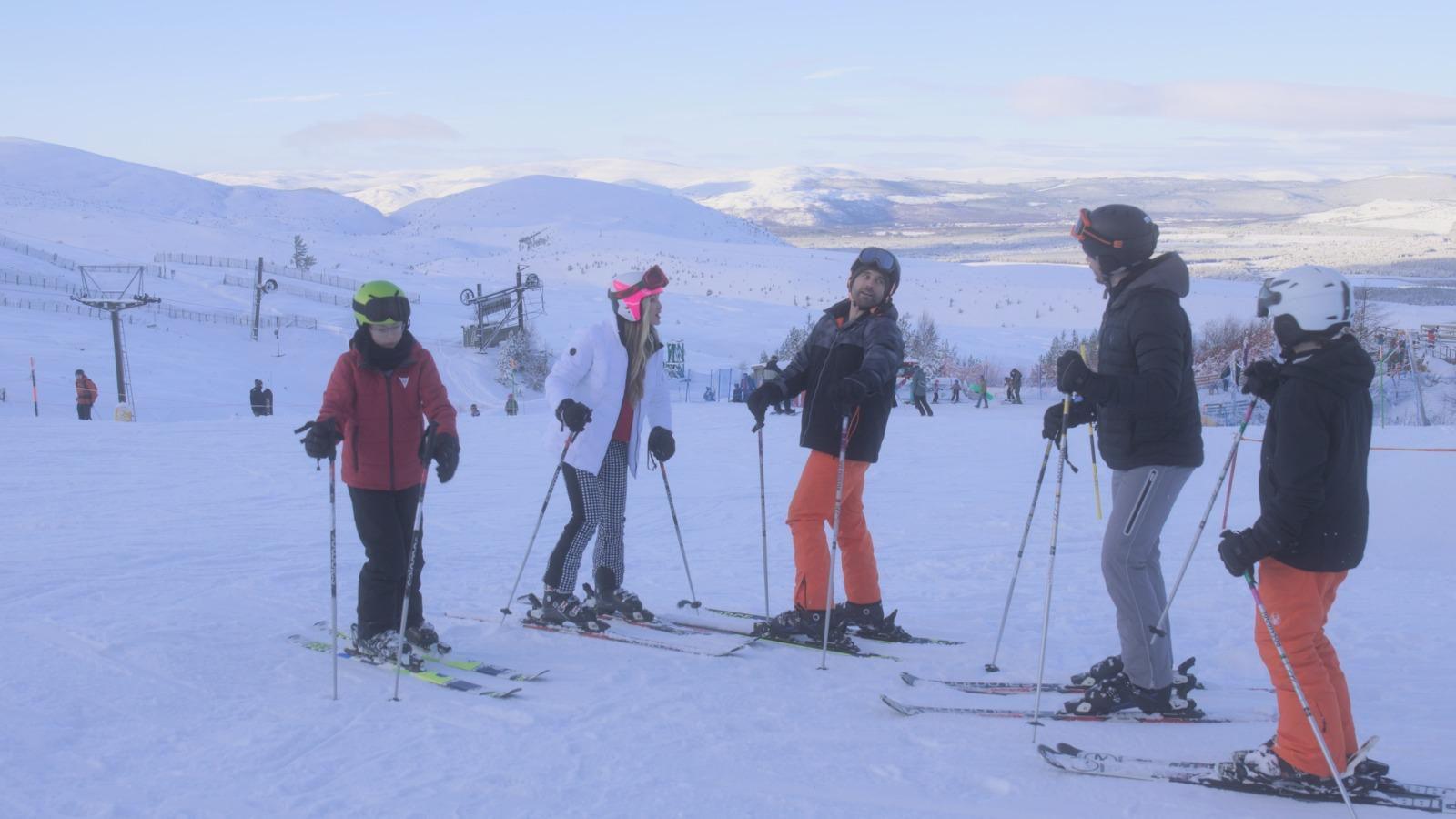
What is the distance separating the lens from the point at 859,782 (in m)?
3.67

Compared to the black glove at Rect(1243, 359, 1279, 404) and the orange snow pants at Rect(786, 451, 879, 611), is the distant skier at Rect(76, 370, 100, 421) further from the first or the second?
the black glove at Rect(1243, 359, 1279, 404)

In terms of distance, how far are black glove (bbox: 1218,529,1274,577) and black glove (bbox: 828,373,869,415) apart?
1.80 m

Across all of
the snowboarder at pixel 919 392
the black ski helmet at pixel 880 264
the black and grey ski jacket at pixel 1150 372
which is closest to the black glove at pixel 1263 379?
the black and grey ski jacket at pixel 1150 372

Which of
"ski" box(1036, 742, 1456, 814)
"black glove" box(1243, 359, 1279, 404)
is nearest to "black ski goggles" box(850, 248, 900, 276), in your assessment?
"black glove" box(1243, 359, 1279, 404)

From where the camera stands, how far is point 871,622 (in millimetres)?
5465

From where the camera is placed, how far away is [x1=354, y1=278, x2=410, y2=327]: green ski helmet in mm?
4633

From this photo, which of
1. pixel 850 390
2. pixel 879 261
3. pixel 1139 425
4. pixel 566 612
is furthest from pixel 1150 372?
pixel 566 612

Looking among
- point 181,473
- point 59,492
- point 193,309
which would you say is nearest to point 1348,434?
point 59,492

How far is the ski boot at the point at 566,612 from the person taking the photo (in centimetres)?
546

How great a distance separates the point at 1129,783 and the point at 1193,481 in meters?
9.05

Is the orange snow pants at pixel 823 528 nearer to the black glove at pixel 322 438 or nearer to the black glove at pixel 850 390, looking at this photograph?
the black glove at pixel 850 390

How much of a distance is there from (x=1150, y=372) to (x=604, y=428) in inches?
101

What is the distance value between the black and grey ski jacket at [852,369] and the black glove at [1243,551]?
188cm

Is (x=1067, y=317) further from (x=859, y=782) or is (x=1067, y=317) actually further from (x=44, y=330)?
(x=859, y=782)
